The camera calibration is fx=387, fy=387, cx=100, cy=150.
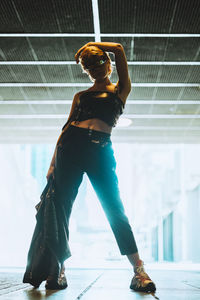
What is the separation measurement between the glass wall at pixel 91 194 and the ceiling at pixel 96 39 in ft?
9.75

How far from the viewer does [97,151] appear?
2232 millimetres

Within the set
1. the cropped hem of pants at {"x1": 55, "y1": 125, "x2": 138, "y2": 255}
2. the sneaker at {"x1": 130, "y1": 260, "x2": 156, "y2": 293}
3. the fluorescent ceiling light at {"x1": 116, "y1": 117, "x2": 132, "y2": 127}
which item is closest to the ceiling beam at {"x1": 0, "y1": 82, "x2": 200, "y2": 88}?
the fluorescent ceiling light at {"x1": 116, "y1": 117, "x2": 132, "y2": 127}

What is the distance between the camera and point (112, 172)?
2281 millimetres

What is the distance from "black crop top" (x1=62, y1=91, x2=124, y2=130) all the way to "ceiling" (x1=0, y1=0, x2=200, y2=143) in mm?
3387

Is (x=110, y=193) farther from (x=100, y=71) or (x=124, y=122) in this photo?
(x=124, y=122)

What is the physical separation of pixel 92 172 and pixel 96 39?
448cm

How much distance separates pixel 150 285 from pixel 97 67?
4.14 feet

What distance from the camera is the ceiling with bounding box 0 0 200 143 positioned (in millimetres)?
5461

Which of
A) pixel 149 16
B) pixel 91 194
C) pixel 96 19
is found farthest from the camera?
pixel 91 194

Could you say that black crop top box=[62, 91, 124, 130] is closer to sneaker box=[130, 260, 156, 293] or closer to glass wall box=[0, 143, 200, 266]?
sneaker box=[130, 260, 156, 293]

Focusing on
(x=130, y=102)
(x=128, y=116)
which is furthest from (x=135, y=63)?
(x=128, y=116)

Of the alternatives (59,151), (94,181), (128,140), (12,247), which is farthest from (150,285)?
(12,247)

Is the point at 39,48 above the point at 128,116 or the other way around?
above

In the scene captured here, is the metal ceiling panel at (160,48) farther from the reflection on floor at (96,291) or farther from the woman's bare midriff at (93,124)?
the reflection on floor at (96,291)
